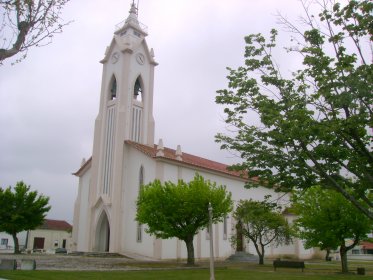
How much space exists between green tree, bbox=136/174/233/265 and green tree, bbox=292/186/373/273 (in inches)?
220

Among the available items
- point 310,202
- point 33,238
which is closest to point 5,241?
point 33,238

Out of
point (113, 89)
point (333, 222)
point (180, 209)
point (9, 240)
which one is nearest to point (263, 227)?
point (333, 222)

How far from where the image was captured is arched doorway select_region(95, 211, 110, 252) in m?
37.2

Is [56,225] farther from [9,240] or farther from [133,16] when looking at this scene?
[133,16]

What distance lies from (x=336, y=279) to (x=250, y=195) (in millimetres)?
24605

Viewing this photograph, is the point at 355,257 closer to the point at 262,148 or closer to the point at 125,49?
the point at 125,49

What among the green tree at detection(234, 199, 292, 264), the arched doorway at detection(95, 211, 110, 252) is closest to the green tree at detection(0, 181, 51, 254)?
the arched doorway at detection(95, 211, 110, 252)

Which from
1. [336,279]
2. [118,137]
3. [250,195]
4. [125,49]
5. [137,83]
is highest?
[125,49]

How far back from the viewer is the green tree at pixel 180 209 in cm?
2611

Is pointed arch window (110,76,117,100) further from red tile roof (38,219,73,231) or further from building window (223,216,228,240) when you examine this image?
red tile roof (38,219,73,231)

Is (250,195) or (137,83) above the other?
(137,83)

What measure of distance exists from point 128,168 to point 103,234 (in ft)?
22.6

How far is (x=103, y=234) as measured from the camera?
37875 millimetres

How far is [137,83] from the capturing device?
1610 inches
